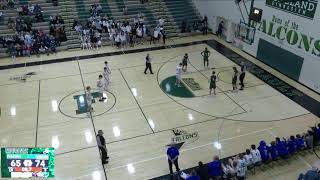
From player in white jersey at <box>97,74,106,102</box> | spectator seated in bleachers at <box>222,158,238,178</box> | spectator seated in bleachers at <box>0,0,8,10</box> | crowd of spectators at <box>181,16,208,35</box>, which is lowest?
spectator seated in bleachers at <box>222,158,238,178</box>

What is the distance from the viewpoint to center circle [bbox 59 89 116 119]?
55.3 ft

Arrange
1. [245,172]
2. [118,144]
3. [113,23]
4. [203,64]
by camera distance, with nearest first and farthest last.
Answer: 1. [245,172]
2. [118,144]
3. [203,64]
4. [113,23]

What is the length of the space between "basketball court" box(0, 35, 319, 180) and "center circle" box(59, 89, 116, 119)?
0.19 feet

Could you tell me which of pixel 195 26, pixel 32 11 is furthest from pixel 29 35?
pixel 195 26

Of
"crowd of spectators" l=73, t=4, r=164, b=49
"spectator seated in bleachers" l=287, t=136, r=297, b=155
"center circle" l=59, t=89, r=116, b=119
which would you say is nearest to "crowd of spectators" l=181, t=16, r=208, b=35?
"crowd of spectators" l=73, t=4, r=164, b=49

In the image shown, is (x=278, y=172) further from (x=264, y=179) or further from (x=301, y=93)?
(x=301, y=93)

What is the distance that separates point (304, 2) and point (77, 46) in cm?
1802

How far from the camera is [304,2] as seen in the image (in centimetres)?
1938

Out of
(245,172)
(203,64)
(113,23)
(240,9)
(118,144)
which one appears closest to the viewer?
(245,172)

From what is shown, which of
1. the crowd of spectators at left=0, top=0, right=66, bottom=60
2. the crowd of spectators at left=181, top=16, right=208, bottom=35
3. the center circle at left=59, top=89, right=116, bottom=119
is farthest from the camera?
the crowd of spectators at left=181, top=16, right=208, bottom=35

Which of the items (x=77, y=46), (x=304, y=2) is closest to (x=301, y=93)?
(x=304, y=2)

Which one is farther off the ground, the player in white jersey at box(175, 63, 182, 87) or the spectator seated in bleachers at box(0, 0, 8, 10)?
the spectator seated in bleachers at box(0, 0, 8, 10)

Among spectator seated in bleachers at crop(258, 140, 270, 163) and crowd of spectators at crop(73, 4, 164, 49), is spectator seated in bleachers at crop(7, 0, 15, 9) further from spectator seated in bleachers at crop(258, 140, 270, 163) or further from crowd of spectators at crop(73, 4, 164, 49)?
spectator seated in bleachers at crop(258, 140, 270, 163)

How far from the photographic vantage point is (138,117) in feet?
53.9
